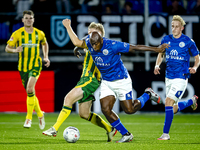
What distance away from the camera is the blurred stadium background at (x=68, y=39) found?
11007 millimetres

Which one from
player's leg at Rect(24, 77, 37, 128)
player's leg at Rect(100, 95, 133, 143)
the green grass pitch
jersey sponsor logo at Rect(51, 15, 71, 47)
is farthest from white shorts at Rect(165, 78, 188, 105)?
jersey sponsor logo at Rect(51, 15, 71, 47)

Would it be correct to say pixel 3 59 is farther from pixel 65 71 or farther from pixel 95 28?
pixel 95 28

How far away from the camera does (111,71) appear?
5535 millimetres

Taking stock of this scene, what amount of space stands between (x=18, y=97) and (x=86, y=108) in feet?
17.9

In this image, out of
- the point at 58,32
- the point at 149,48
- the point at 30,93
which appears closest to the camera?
the point at 149,48

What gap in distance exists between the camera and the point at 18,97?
11031 millimetres

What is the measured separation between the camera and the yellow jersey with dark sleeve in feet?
24.1

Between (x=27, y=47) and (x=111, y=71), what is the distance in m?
2.46

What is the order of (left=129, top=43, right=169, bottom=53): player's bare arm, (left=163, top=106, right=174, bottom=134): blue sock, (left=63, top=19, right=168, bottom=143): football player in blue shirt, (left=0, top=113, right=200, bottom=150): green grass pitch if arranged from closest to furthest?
(left=0, top=113, right=200, bottom=150): green grass pitch
(left=129, top=43, right=169, bottom=53): player's bare arm
(left=63, top=19, right=168, bottom=143): football player in blue shirt
(left=163, top=106, right=174, bottom=134): blue sock

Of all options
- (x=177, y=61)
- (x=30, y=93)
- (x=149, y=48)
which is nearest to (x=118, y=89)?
(x=149, y=48)

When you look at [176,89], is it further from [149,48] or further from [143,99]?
[149,48]

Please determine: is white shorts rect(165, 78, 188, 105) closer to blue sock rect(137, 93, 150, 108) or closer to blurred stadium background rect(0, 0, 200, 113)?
blue sock rect(137, 93, 150, 108)

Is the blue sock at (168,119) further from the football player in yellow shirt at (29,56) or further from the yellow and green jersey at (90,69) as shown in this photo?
the football player in yellow shirt at (29,56)

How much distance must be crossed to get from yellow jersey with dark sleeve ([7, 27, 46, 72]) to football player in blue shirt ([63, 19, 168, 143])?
6.78ft
